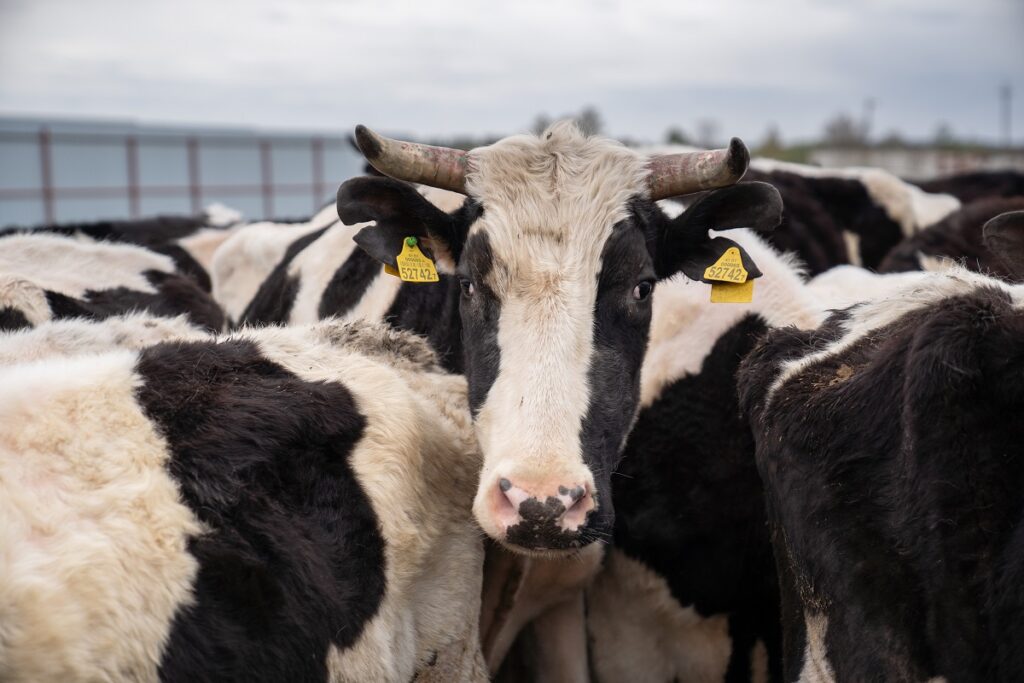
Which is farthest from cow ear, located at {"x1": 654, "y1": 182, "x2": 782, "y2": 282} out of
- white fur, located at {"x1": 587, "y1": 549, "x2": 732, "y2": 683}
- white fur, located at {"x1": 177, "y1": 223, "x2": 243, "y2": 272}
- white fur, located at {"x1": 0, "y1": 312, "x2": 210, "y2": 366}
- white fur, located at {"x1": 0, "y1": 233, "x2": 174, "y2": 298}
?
white fur, located at {"x1": 177, "y1": 223, "x2": 243, "y2": 272}

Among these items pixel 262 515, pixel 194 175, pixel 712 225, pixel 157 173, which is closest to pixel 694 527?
pixel 712 225

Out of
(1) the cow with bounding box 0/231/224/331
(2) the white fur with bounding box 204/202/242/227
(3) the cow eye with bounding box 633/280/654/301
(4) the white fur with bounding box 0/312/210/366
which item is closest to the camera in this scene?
(4) the white fur with bounding box 0/312/210/366

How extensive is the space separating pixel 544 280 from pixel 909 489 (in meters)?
1.36

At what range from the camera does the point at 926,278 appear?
10.6ft

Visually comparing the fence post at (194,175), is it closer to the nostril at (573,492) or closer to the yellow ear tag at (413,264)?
the yellow ear tag at (413,264)

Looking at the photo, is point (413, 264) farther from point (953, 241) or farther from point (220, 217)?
point (220, 217)

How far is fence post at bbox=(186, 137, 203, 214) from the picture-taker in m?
27.1

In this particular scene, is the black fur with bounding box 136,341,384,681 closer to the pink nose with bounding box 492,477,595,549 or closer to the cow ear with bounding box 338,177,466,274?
the pink nose with bounding box 492,477,595,549

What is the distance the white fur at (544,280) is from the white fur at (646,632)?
1.25 meters

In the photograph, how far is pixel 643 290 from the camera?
3703mm

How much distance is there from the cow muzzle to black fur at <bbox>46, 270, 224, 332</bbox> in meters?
2.76

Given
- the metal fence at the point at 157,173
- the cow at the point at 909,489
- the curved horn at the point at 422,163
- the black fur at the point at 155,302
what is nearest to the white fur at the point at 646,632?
the cow at the point at 909,489

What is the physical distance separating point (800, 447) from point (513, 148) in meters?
1.56

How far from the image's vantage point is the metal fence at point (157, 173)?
23.7m
